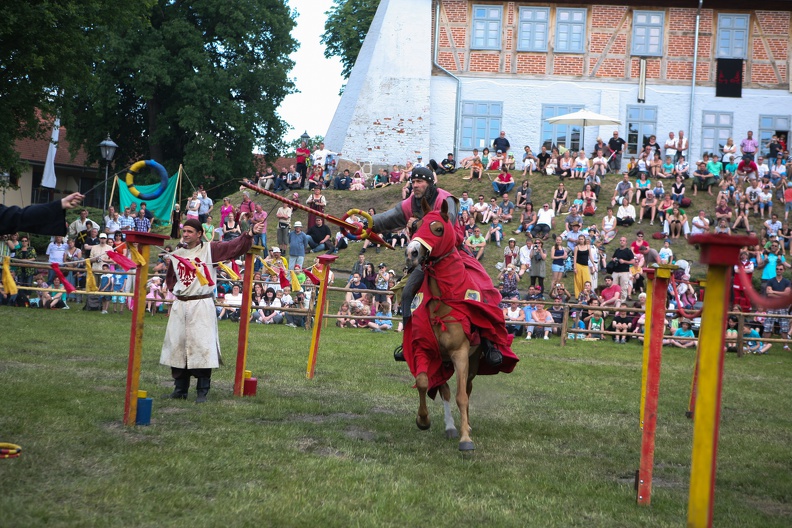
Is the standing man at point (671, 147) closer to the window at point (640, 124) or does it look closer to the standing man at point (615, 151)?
the standing man at point (615, 151)

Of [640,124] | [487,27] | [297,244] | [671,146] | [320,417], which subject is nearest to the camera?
[320,417]

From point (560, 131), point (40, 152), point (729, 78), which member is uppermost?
point (729, 78)

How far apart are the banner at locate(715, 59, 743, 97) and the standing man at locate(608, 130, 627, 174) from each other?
5.93 metres

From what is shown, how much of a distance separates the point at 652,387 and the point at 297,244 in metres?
A: 18.2

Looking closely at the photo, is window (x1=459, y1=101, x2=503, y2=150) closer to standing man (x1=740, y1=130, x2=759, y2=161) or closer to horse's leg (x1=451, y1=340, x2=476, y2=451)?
standing man (x1=740, y1=130, x2=759, y2=161)

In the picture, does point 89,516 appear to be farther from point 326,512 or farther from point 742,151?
point 742,151

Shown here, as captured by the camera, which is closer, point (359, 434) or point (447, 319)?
point (447, 319)

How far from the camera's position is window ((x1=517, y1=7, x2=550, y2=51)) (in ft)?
123

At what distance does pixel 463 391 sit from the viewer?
27.6 feet

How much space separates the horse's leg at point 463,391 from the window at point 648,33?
104 ft

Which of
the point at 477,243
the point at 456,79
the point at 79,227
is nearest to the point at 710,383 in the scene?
the point at 79,227

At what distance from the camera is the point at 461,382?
8375mm

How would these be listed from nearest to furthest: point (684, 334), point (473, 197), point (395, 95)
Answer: point (684, 334) < point (473, 197) < point (395, 95)

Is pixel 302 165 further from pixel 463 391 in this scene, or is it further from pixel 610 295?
pixel 463 391
